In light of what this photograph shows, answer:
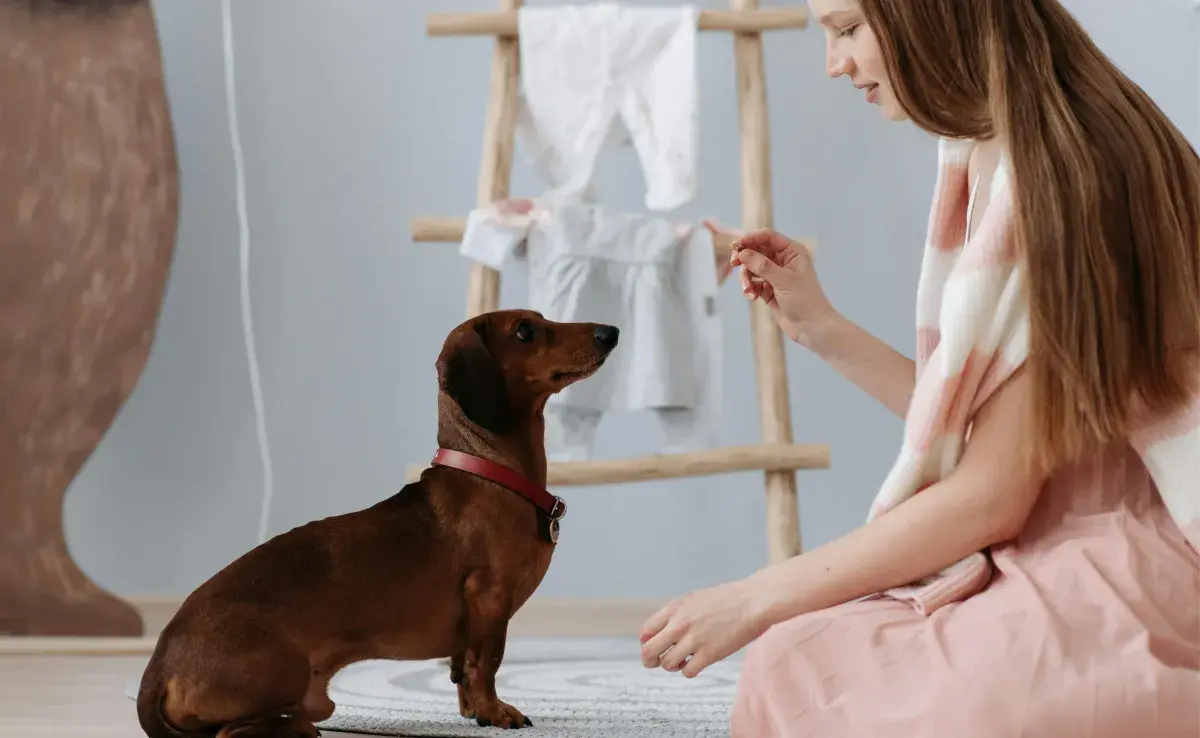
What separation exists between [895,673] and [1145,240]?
0.29m

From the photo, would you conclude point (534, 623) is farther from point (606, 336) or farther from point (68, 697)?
point (606, 336)

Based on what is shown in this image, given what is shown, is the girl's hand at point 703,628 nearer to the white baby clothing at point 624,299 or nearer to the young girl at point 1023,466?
the young girl at point 1023,466

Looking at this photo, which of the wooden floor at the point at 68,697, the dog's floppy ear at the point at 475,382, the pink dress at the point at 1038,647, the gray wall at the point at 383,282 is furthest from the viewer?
the gray wall at the point at 383,282

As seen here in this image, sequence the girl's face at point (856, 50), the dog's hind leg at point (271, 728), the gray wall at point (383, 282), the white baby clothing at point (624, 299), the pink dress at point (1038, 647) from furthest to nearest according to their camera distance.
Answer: the gray wall at point (383, 282)
the white baby clothing at point (624, 299)
the dog's hind leg at point (271, 728)
the girl's face at point (856, 50)
the pink dress at point (1038, 647)

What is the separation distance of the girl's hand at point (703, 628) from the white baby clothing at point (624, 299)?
46.2 inches

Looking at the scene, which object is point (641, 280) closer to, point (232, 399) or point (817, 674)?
point (232, 399)

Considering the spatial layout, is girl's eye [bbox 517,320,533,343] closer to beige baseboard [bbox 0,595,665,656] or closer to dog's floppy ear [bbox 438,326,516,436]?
dog's floppy ear [bbox 438,326,516,436]

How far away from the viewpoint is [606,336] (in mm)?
1286

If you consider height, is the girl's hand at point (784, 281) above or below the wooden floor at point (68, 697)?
above

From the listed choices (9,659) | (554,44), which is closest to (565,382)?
(554,44)

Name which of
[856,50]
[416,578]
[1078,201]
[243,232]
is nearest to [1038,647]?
[1078,201]

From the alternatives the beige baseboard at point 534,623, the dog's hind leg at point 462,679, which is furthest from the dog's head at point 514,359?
the beige baseboard at point 534,623

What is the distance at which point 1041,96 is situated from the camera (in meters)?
0.75

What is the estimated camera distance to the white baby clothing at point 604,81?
1996mm
